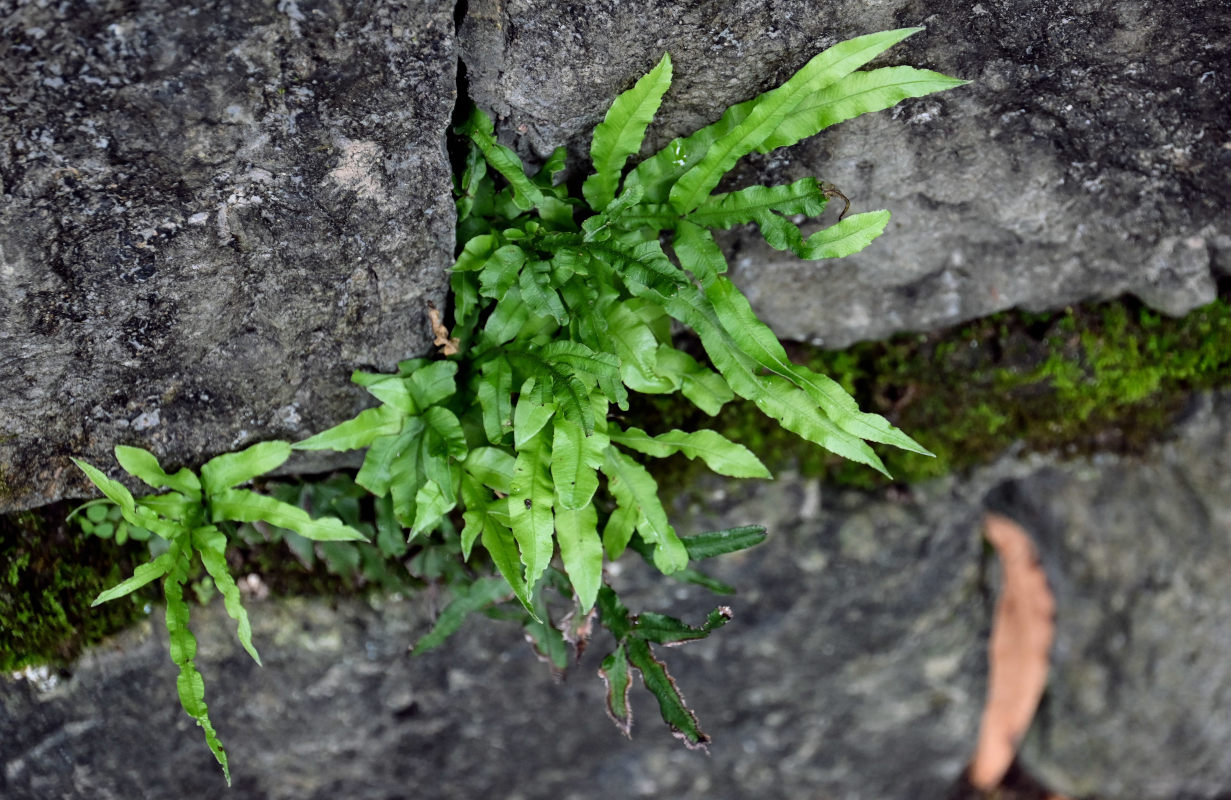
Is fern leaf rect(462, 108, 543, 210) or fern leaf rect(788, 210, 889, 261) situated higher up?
fern leaf rect(462, 108, 543, 210)

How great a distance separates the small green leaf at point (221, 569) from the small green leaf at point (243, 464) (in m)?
0.13

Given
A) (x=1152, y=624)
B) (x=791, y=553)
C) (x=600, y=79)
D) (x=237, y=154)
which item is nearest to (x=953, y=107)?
(x=600, y=79)

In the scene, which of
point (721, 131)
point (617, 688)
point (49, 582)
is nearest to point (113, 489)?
point (49, 582)

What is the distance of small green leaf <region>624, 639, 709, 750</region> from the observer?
7.39ft

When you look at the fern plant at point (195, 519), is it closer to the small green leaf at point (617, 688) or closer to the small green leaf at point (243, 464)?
the small green leaf at point (243, 464)

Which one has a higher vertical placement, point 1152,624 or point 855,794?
point 1152,624

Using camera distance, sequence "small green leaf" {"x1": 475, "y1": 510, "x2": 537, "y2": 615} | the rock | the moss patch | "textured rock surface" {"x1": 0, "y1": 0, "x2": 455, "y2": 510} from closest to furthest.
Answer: "textured rock surface" {"x1": 0, "y1": 0, "x2": 455, "y2": 510}, "small green leaf" {"x1": 475, "y1": 510, "x2": 537, "y2": 615}, the moss patch, the rock

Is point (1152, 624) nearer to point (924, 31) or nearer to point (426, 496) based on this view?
point (924, 31)

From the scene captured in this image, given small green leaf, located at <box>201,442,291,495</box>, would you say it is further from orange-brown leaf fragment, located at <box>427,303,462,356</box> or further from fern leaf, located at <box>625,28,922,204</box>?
fern leaf, located at <box>625,28,922,204</box>

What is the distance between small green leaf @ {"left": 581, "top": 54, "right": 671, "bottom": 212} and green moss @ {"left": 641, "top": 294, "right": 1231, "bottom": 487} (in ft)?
2.74

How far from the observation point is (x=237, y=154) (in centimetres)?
187

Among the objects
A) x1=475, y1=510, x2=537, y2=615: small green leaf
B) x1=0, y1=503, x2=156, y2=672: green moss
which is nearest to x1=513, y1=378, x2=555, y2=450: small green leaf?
x1=475, y1=510, x2=537, y2=615: small green leaf

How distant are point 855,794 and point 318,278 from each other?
10.4ft

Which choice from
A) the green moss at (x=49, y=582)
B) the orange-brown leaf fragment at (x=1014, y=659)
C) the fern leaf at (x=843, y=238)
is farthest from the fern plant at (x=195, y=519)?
the orange-brown leaf fragment at (x=1014, y=659)
